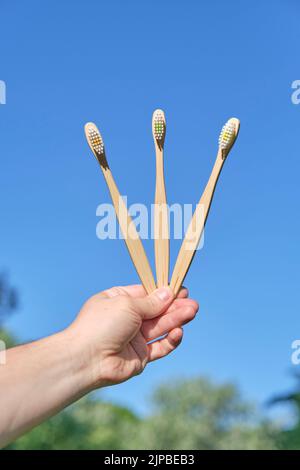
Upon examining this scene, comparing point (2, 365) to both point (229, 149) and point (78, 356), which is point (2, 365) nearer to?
point (78, 356)

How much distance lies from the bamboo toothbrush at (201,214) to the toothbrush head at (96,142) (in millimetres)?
208

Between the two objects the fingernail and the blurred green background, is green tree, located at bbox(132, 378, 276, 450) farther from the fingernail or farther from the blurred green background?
the fingernail

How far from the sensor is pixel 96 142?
44.7 inches

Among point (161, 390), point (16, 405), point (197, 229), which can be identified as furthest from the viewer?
point (161, 390)

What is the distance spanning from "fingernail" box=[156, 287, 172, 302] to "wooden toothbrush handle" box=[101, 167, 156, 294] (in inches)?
1.1

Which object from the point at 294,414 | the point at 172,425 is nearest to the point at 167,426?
the point at 172,425

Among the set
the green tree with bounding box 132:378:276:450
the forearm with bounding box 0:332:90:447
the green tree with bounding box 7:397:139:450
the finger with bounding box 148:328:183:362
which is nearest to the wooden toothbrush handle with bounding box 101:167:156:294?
the finger with bounding box 148:328:183:362

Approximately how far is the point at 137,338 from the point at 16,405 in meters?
0.28

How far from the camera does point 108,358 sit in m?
1.04

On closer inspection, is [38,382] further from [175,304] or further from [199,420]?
[199,420]

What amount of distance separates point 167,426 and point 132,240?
7.22 m

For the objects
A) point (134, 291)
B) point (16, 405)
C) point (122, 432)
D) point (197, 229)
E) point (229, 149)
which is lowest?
point (122, 432)

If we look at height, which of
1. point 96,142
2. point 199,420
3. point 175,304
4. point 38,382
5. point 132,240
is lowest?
point 199,420
